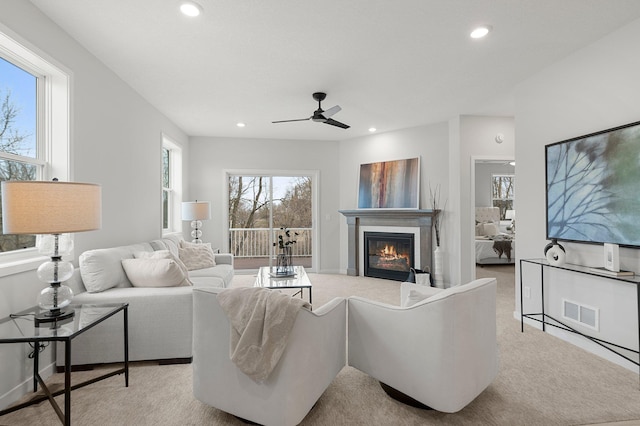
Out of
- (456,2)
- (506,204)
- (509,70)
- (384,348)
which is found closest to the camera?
(384,348)

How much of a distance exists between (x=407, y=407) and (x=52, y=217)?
2.34 m

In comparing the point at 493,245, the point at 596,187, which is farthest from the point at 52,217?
the point at 493,245

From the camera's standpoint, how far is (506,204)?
9180 mm

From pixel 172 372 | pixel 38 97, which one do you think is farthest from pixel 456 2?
pixel 172 372

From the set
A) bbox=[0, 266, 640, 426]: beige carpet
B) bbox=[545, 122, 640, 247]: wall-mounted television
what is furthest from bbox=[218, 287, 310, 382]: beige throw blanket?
bbox=[545, 122, 640, 247]: wall-mounted television

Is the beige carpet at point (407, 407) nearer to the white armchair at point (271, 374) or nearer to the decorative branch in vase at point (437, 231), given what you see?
the white armchair at point (271, 374)

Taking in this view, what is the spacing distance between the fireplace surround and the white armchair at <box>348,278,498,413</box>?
3.47 metres

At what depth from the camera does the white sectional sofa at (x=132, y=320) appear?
2516mm

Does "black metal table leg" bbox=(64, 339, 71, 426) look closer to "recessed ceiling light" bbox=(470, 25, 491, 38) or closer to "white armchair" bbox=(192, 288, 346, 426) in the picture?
"white armchair" bbox=(192, 288, 346, 426)

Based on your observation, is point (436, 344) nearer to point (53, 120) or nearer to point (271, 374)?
point (271, 374)

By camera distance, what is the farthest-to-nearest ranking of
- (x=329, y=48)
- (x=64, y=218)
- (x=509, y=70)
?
1. (x=509, y=70)
2. (x=329, y=48)
3. (x=64, y=218)

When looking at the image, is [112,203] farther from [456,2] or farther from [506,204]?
[506,204]

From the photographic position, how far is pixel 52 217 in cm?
181

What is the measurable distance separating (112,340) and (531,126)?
4.43 metres
